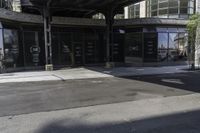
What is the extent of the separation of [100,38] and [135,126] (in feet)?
59.5

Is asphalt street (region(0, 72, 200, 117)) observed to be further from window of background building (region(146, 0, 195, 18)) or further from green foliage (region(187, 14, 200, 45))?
window of background building (region(146, 0, 195, 18))

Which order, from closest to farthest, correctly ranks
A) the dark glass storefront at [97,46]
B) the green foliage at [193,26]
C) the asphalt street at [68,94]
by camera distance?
the asphalt street at [68,94] → the green foliage at [193,26] → the dark glass storefront at [97,46]

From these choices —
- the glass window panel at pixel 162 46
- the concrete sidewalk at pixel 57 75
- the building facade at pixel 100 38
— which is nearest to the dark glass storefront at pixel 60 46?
the building facade at pixel 100 38

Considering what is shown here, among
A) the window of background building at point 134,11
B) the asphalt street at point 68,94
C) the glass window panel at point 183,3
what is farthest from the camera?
the window of background building at point 134,11

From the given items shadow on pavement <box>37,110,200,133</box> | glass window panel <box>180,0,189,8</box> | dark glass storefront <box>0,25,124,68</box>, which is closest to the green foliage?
glass window panel <box>180,0,189,8</box>

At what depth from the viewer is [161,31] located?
938 inches

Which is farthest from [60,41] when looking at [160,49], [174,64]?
[174,64]

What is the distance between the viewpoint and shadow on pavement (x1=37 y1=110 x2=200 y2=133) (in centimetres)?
604

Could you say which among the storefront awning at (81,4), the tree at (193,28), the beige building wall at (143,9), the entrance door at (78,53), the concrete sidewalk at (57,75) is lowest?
the concrete sidewalk at (57,75)

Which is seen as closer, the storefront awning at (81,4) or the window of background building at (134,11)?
the storefront awning at (81,4)

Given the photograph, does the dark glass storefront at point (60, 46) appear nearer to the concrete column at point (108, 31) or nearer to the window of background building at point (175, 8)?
the concrete column at point (108, 31)

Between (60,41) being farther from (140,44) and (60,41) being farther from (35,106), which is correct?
(35,106)

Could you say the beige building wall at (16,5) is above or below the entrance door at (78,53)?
above

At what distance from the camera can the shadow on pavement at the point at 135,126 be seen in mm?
6043
